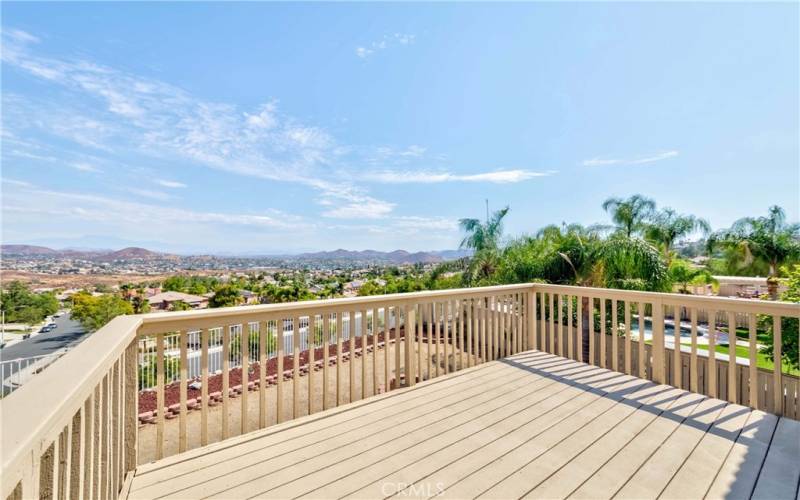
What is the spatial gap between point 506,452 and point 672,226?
20713 millimetres

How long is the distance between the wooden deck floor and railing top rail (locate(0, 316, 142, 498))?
1.00 metres

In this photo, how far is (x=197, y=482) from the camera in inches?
69.7

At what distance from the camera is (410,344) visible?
3049mm

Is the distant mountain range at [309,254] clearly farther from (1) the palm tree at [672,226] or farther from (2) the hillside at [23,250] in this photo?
(1) the palm tree at [672,226]

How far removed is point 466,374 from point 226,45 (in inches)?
416

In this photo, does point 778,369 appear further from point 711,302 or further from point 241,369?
point 241,369

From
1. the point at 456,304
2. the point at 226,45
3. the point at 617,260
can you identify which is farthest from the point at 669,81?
the point at 226,45

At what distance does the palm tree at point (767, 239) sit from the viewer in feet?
47.9

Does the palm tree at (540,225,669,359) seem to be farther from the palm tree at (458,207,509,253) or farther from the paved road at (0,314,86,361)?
the paved road at (0,314,86,361)

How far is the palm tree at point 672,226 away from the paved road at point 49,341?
2888 cm

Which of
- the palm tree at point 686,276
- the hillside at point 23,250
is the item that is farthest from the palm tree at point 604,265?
the hillside at point 23,250

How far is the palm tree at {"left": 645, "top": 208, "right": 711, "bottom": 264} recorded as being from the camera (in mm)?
16938

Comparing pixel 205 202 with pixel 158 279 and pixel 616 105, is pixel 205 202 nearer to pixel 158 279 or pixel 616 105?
pixel 158 279

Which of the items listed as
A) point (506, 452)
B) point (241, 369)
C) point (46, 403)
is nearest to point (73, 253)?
point (241, 369)
